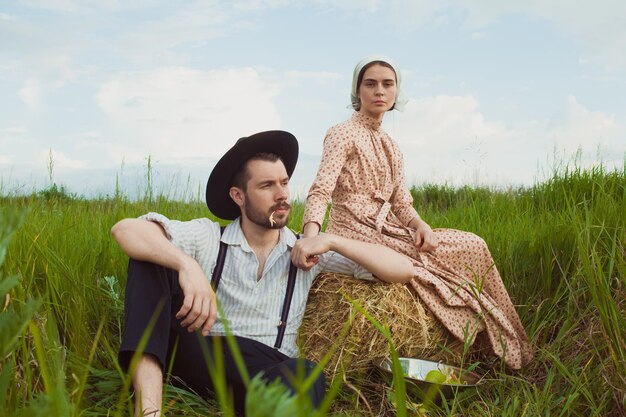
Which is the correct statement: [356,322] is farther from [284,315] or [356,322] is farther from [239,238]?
[239,238]

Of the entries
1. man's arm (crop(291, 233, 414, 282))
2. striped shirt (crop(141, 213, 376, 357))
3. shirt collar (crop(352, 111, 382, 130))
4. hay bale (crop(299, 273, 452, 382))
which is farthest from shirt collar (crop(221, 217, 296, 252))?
shirt collar (crop(352, 111, 382, 130))

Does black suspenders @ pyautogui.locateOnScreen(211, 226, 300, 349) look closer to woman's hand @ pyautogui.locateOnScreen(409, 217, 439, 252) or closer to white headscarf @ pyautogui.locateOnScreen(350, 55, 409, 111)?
woman's hand @ pyautogui.locateOnScreen(409, 217, 439, 252)

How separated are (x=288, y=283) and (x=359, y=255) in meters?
0.48

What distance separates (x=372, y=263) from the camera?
373cm

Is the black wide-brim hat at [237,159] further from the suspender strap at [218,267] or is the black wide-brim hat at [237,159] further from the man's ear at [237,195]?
the suspender strap at [218,267]

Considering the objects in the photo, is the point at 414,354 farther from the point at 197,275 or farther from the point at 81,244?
the point at 81,244

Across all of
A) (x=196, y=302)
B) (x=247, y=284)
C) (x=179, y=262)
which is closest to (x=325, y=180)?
(x=247, y=284)

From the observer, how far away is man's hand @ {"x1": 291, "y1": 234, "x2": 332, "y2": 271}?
3576 millimetres

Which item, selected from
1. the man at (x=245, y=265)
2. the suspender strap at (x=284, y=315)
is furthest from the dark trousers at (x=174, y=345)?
the suspender strap at (x=284, y=315)

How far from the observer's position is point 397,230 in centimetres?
429

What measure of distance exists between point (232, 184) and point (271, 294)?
0.76 m

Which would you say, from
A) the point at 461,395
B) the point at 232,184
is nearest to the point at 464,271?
the point at 461,395

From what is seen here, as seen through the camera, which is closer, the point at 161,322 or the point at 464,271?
the point at 161,322

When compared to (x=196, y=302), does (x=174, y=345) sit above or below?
below
